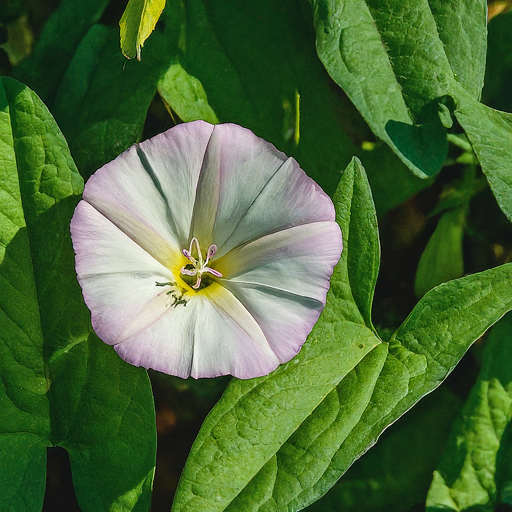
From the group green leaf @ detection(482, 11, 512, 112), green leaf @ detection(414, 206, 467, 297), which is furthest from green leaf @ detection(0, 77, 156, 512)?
green leaf @ detection(482, 11, 512, 112)

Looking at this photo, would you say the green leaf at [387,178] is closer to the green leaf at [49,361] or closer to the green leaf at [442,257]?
the green leaf at [442,257]

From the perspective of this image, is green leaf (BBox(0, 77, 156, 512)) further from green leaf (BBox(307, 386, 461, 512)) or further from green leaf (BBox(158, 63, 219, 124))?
green leaf (BBox(307, 386, 461, 512))

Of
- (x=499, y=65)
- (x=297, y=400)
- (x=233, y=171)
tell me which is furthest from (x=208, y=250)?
(x=499, y=65)

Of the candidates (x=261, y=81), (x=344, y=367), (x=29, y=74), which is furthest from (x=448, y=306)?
(x=29, y=74)

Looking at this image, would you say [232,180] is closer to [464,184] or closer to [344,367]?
[344,367]

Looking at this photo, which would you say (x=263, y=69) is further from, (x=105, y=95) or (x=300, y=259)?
(x=300, y=259)
